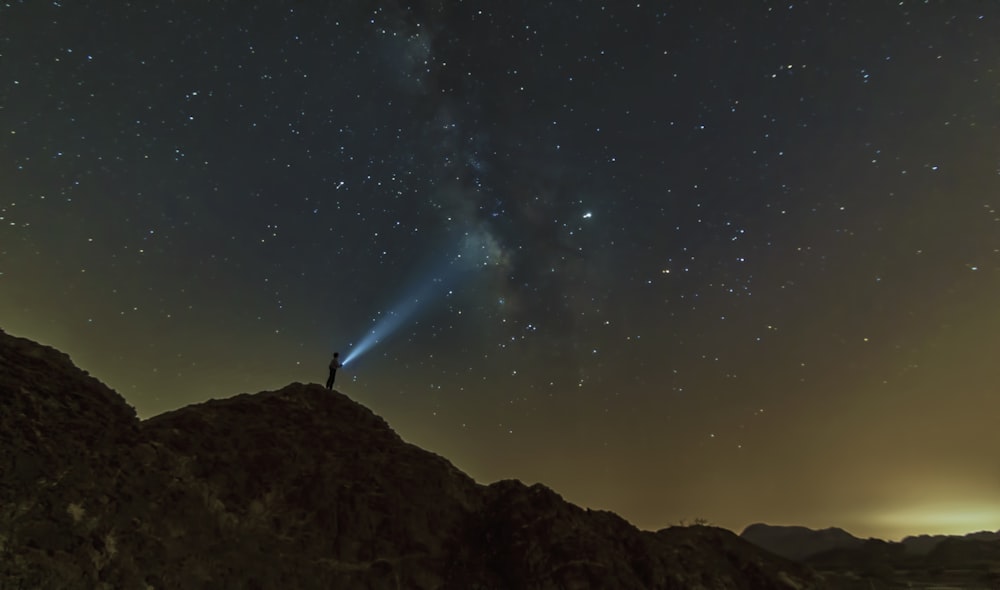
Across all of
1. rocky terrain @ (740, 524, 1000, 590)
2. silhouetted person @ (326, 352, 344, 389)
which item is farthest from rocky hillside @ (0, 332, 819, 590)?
rocky terrain @ (740, 524, 1000, 590)

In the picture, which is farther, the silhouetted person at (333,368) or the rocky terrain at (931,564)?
the rocky terrain at (931,564)

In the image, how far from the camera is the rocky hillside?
1303 cm

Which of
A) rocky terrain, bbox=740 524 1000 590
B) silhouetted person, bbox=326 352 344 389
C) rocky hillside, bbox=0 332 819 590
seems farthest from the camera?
rocky terrain, bbox=740 524 1000 590

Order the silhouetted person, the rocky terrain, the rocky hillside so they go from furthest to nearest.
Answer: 1. the rocky terrain
2. the silhouetted person
3. the rocky hillside

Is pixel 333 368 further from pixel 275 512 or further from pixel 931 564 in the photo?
pixel 931 564

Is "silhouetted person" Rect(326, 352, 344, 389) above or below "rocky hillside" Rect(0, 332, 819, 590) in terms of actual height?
above

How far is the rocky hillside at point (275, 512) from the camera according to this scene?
513 inches

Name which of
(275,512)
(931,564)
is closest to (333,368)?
(275,512)

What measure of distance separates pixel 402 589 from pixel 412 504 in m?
3.39

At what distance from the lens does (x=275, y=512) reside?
690 inches

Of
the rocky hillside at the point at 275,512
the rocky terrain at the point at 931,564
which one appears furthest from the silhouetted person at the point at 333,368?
the rocky terrain at the point at 931,564

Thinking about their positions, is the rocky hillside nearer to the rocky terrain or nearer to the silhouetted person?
the silhouetted person

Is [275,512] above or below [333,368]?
below

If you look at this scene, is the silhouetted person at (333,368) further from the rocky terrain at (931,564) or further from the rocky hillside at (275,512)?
the rocky terrain at (931,564)
